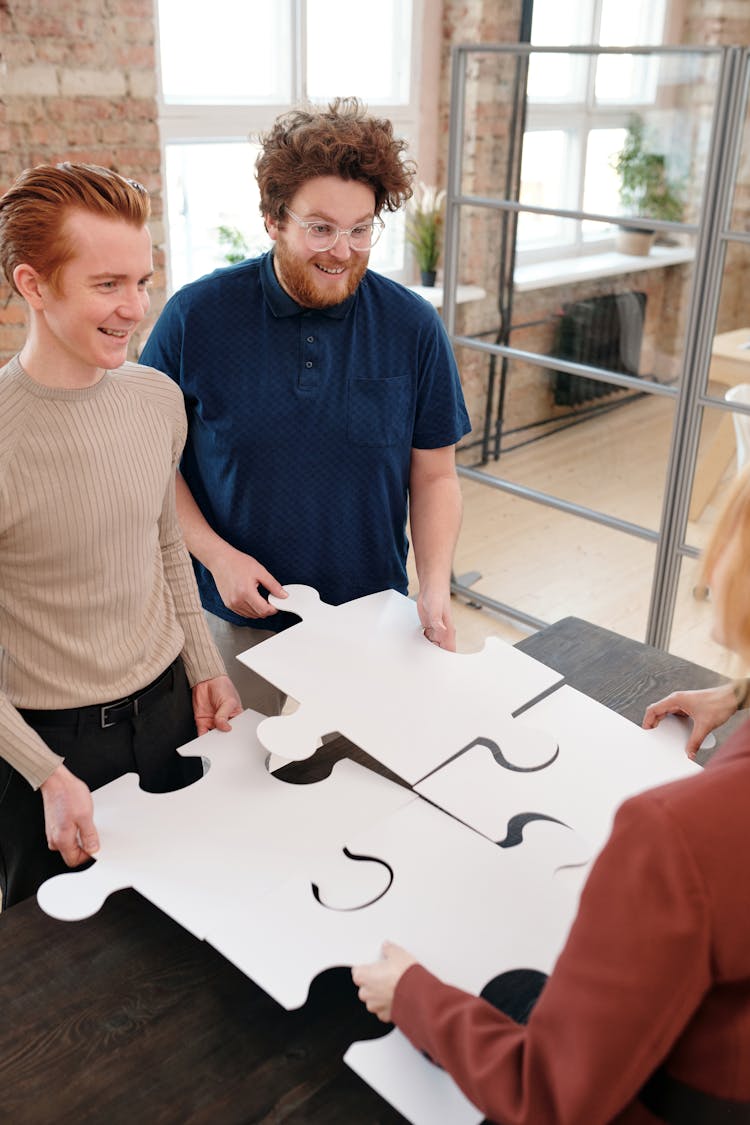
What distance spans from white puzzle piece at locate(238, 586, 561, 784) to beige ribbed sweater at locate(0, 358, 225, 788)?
0.18 m

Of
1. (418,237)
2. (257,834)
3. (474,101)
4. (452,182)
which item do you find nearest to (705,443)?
(452,182)

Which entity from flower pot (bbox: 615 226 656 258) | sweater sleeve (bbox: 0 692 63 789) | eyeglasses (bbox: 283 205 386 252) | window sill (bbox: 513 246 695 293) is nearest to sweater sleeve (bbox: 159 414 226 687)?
sweater sleeve (bbox: 0 692 63 789)

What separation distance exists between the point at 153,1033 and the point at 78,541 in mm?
602

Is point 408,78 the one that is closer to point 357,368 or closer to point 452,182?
point 452,182

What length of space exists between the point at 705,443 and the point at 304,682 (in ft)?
6.66

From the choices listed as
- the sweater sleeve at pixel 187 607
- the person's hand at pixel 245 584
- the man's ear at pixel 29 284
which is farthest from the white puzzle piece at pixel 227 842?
the man's ear at pixel 29 284

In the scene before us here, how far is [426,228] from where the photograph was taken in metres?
4.52

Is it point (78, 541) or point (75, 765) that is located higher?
point (78, 541)

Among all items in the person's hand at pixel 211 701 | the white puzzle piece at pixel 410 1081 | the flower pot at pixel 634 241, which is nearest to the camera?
the white puzzle piece at pixel 410 1081

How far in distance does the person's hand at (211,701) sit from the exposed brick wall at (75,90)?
165 centimetres

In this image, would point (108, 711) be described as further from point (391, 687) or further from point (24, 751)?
point (391, 687)

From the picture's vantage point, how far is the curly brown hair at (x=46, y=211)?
4.09 feet

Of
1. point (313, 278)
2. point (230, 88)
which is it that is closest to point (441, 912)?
point (313, 278)

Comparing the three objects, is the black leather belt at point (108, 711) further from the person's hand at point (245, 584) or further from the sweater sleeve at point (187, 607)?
the person's hand at point (245, 584)
